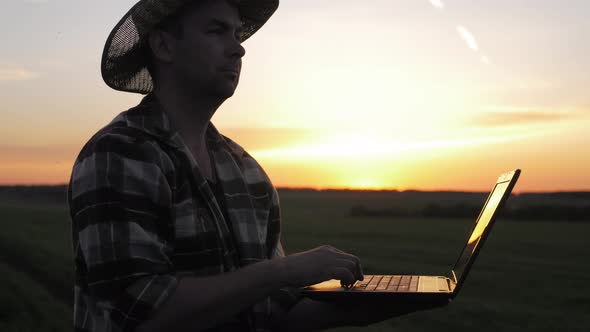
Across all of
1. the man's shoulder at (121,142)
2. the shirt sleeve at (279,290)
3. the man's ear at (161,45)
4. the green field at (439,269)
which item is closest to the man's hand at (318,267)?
the shirt sleeve at (279,290)

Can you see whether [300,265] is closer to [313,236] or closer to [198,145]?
[198,145]

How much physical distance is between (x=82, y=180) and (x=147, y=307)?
1.36 ft

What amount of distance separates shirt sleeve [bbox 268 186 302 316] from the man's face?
Answer: 0.58m

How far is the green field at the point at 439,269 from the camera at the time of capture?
6719mm

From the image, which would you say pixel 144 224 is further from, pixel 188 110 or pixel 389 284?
pixel 389 284

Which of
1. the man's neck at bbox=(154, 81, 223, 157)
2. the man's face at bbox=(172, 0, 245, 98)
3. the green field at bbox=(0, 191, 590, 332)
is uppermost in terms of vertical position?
the man's face at bbox=(172, 0, 245, 98)

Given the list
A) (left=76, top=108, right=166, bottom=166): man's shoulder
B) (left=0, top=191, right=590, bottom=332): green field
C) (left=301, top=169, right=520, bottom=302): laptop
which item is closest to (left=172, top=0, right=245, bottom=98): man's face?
(left=76, top=108, right=166, bottom=166): man's shoulder

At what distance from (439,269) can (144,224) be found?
29.2 ft

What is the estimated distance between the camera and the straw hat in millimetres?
2520

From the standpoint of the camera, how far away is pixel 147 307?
6.64 feet

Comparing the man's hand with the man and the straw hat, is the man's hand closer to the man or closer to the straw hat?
the man

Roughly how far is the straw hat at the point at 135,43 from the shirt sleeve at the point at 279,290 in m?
0.70

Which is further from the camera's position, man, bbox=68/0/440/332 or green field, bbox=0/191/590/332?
green field, bbox=0/191/590/332

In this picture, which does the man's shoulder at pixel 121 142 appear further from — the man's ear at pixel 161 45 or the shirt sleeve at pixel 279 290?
the shirt sleeve at pixel 279 290
